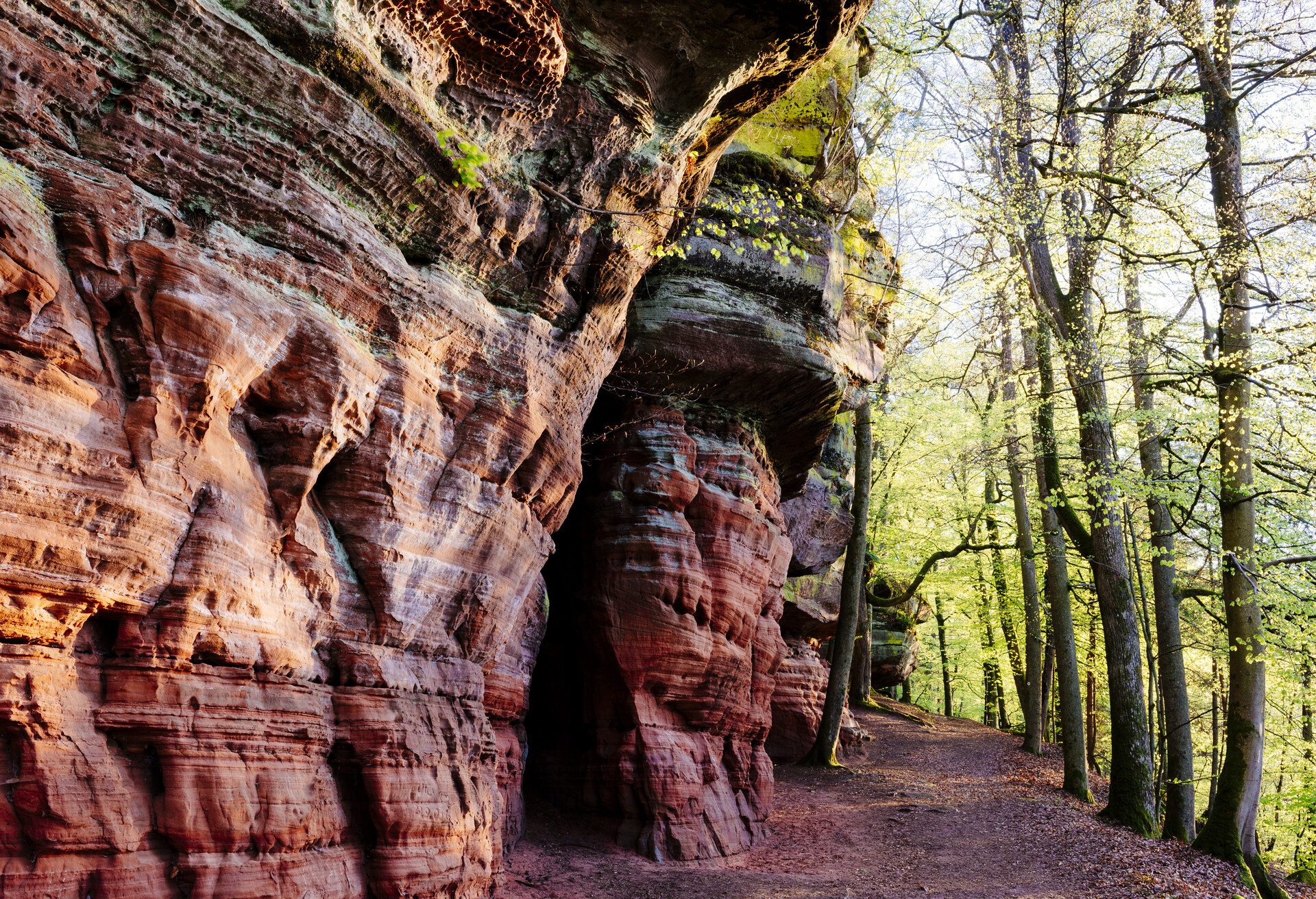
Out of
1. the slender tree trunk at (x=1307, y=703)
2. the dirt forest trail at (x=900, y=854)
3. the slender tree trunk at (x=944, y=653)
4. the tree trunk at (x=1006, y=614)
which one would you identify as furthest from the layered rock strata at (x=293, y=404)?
the slender tree trunk at (x=944, y=653)

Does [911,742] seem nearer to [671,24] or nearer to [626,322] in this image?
[626,322]

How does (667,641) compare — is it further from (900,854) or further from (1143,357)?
(1143,357)

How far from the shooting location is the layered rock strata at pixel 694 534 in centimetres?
1153

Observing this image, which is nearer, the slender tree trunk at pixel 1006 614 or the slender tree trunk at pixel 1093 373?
the slender tree trunk at pixel 1093 373

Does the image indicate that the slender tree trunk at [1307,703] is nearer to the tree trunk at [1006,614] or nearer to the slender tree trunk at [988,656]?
the tree trunk at [1006,614]

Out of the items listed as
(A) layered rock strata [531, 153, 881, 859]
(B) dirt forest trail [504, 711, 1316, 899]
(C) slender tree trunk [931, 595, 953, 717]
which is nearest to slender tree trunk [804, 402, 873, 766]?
(B) dirt forest trail [504, 711, 1316, 899]

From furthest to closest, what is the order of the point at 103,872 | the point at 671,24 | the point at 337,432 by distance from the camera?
the point at 671,24 < the point at 337,432 < the point at 103,872

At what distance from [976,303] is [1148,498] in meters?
5.07

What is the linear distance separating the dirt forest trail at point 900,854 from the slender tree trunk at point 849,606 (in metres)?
0.77

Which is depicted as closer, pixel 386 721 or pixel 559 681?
pixel 386 721

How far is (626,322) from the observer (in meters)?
12.2

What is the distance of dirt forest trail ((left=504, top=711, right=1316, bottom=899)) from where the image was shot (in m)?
9.65

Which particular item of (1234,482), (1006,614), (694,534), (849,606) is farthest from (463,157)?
(1006,614)

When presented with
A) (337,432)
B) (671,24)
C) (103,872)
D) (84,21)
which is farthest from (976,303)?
(103,872)
